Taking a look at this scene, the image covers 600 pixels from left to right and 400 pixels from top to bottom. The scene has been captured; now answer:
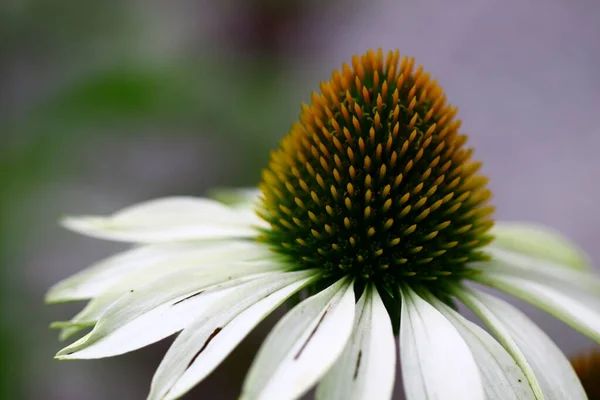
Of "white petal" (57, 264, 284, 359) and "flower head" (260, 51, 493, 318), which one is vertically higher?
"flower head" (260, 51, 493, 318)

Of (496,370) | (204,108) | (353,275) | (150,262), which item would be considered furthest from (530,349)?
(204,108)

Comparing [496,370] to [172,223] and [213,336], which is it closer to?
[213,336]

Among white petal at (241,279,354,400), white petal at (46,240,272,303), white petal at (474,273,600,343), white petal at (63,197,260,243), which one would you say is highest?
white petal at (63,197,260,243)

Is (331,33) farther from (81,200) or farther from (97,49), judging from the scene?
(81,200)

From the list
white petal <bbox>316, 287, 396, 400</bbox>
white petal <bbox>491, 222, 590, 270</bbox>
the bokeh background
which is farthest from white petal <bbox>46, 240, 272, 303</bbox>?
the bokeh background

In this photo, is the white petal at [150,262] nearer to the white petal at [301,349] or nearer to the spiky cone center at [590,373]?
the white petal at [301,349]

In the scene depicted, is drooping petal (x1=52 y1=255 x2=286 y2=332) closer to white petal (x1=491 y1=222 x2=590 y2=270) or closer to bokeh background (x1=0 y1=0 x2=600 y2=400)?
white petal (x1=491 y1=222 x2=590 y2=270)

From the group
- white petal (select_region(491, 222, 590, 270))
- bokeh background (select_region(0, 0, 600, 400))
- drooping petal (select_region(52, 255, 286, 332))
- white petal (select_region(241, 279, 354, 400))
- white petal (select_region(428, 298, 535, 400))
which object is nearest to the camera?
white petal (select_region(241, 279, 354, 400))
